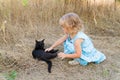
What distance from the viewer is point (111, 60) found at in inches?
189

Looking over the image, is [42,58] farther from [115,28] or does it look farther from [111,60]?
[115,28]

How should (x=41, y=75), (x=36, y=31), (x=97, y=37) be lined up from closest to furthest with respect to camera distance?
(x=41, y=75) → (x=36, y=31) → (x=97, y=37)

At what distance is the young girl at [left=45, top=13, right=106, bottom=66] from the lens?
435 cm

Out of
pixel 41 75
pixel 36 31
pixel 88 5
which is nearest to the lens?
pixel 41 75

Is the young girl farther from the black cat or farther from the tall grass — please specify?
the tall grass

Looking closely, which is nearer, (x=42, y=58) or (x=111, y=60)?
(x=42, y=58)

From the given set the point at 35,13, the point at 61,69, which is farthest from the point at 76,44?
the point at 35,13

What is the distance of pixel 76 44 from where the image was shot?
14.3 feet

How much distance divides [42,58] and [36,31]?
105 centimetres

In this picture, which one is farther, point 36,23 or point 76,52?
point 36,23

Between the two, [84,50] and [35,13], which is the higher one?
[35,13]

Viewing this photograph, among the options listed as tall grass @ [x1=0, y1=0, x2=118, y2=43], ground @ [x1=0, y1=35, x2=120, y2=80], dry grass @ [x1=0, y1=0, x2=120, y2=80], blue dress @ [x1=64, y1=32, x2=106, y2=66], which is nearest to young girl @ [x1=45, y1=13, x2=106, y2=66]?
blue dress @ [x1=64, y1=32, x2=106, y2=66]

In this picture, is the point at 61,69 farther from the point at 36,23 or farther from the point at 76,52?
the point at 36,23

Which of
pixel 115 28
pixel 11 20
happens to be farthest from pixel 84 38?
pixel 115 28
